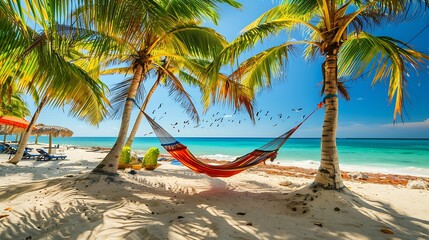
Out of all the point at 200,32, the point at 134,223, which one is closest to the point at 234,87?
the point at 200,32

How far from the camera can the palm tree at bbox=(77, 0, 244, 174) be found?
156 cm

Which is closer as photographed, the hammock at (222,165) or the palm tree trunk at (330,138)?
the palm tree trunk at (330,138)

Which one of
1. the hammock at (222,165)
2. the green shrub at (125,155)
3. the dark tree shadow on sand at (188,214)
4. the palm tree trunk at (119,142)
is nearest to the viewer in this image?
the dark tree shadow on sand at (188,214)

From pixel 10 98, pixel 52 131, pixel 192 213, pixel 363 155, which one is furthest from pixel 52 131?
pixel 363 155

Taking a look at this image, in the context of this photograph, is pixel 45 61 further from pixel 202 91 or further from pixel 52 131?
pixel 52 131

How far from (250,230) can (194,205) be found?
29.3 inches

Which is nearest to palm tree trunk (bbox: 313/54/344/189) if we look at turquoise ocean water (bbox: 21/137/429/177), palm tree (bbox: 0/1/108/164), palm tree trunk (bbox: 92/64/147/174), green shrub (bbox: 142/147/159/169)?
palm tree trunk (bbox: 92/64/147/174)

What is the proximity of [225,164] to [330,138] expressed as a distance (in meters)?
1.24

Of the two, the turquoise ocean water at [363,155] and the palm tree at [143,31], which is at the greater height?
the palm tree at [143,31]

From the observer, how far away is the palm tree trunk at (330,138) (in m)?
2.42

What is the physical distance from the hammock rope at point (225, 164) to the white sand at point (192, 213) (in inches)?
11.9

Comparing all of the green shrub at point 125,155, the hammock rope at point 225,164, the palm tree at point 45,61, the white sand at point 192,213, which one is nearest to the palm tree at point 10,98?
the palm tree at point 45,61

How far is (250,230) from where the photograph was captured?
63.0 inches

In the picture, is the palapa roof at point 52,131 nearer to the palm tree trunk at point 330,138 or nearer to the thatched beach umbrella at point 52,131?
the thatched beach umbrella at point 52,131
